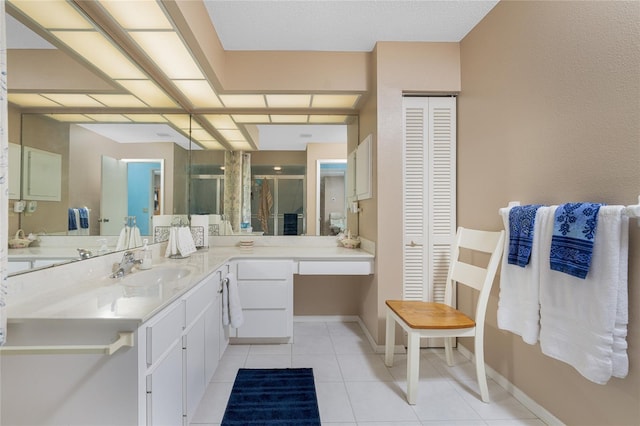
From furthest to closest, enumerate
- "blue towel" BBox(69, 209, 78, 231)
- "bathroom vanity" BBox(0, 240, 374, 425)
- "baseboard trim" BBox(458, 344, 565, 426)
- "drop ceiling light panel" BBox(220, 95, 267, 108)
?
"drop ceiling light panel" BBox(220, 95, 267, 108) → "baseboard trim" BBox(458, 344, 565, 426) → "blue towel" BBox(69, 209, 78, 231) → "bathroom vanity" BBox(0, 240, 374, 425)

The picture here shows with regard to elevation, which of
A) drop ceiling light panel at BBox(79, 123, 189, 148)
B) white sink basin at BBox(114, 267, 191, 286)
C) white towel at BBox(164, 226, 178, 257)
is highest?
drop ceiling light panel at BBox(79, 123, 189, 148)

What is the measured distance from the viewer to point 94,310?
3.47 ft

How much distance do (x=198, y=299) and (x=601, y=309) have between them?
6.54ft

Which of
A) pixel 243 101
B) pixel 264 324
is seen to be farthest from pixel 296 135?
pixel 264 324

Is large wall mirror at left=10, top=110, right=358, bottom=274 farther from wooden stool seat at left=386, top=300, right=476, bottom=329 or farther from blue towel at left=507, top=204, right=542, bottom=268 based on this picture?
blue towel at left=507, top=204, right=542, bottom=268

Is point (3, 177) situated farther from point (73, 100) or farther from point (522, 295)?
point (522, 295)

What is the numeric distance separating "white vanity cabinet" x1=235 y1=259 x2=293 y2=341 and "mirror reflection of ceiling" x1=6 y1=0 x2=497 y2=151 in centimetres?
139

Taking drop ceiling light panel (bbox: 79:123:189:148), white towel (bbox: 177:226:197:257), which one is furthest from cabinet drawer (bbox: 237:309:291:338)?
drop ceiling light panel (bbox: 79:123:189:148)

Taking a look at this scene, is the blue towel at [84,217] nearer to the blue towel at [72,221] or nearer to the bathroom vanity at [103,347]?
the blue towel at [72,221]

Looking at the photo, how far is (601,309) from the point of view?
3.84ft

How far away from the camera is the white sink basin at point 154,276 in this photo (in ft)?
5.15

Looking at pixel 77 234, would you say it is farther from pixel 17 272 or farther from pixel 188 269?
pixel 188 269

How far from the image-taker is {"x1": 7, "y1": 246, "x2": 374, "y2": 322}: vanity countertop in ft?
3.37

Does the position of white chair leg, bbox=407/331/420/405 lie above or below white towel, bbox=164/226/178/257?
below
